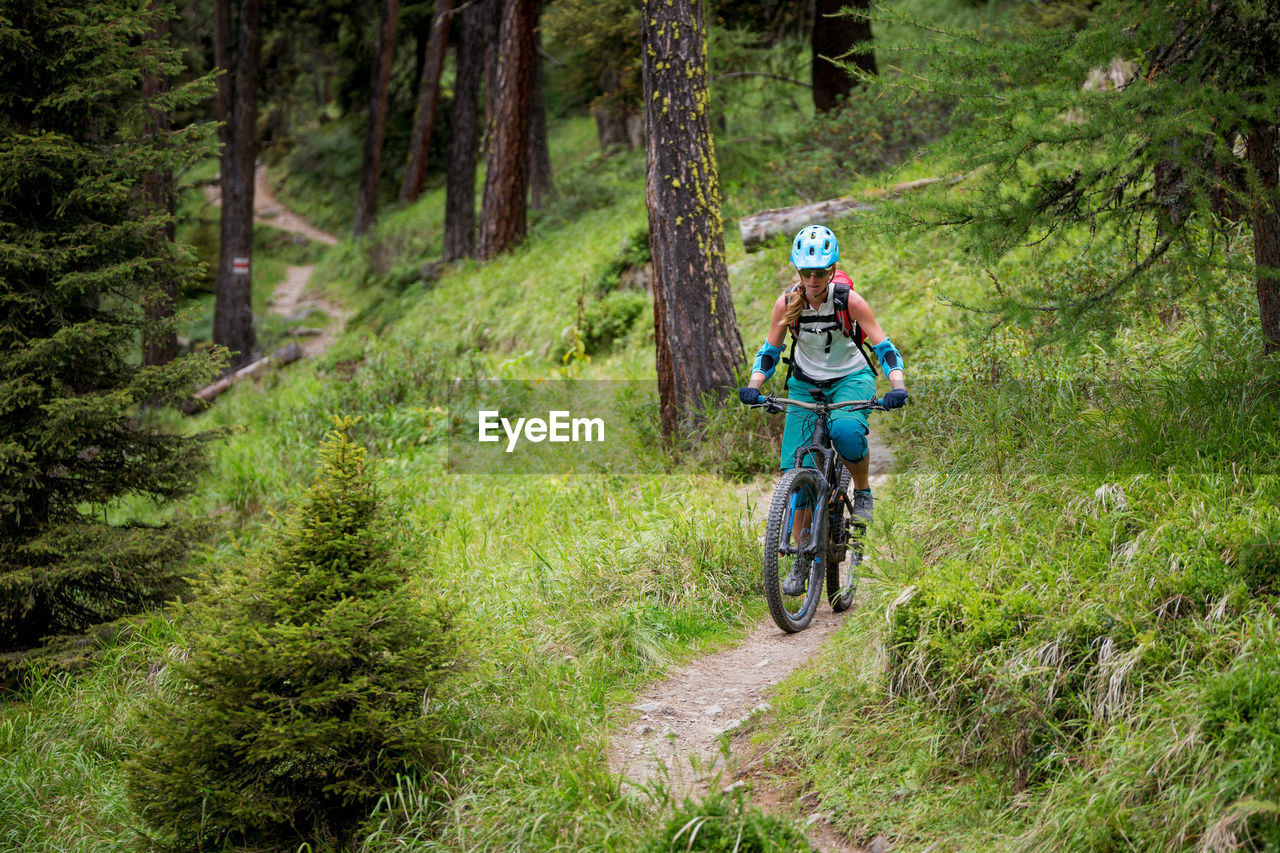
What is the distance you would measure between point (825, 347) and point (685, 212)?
316 cm

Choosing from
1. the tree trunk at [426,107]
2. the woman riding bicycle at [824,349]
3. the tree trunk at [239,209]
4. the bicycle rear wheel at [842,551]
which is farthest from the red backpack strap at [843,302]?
the tree trunk at [426,107]

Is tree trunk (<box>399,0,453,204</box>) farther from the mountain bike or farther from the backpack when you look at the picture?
the mountain bike

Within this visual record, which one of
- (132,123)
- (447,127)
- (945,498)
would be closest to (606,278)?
(132,123)

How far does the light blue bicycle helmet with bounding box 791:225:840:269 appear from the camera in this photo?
18.2 feet

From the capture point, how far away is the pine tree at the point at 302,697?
13.8 feet

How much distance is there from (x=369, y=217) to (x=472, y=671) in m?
26.1

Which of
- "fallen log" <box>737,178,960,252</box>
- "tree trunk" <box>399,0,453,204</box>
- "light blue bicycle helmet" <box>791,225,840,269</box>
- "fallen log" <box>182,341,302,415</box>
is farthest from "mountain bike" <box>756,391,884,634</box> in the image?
"tree trunk" <box>399,0,453,204</box>

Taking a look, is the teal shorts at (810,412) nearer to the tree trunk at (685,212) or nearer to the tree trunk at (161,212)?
the tree trunk at (685,212)

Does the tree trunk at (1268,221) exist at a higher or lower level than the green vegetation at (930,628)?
higher

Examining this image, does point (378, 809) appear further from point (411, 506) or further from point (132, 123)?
point (132, 123)

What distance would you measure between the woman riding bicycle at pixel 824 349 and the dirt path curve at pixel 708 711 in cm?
43

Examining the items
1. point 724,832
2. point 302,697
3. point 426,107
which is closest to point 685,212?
point 302,697

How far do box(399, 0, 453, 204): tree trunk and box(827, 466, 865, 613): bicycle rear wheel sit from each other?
21913mm

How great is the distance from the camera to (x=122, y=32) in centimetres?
735
